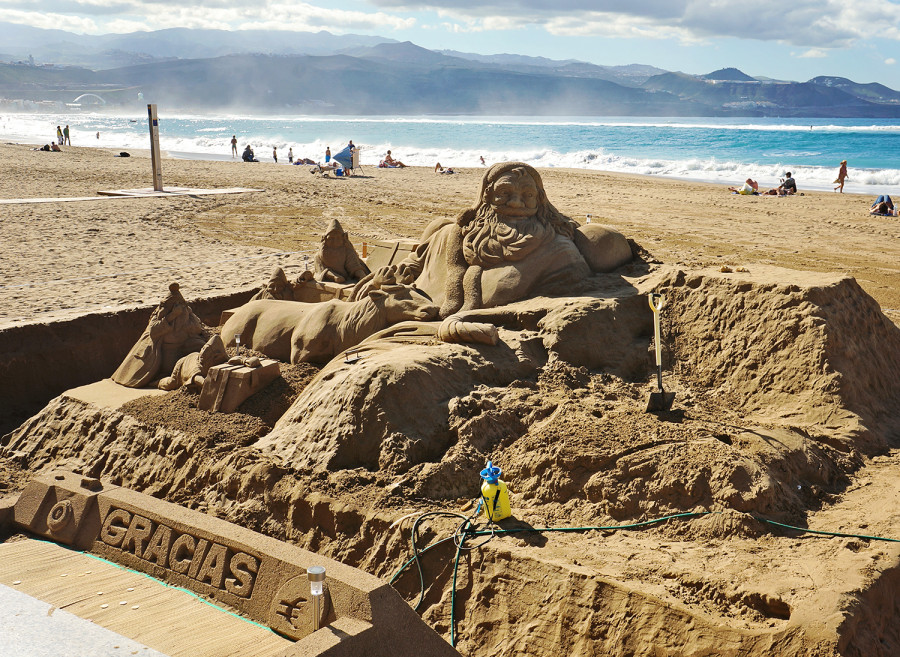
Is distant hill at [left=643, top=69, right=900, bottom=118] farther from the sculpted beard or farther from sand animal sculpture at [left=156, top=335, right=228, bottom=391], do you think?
sand animal sculpture at [left=156, top=335, right=228, bottom=391]

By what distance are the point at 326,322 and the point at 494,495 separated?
255 centimetres

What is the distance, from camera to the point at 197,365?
6.02 m

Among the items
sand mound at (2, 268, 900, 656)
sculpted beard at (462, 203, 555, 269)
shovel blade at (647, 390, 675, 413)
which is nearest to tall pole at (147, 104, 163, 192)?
sand mound at (2, 268, 900, 656)

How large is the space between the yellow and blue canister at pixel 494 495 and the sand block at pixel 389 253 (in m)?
3.33

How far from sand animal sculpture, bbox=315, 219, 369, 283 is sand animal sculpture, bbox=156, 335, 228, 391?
5.33 ft

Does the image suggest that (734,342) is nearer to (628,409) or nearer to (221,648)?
(628,409)

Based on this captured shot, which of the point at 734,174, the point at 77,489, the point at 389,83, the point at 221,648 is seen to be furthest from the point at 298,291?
the point at 389,83

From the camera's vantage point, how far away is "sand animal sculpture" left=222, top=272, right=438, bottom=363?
6.03 metres

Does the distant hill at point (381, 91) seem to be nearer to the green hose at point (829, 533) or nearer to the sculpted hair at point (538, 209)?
the sculpted hair at point (538, 209)

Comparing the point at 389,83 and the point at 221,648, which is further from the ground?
the point at 389,83

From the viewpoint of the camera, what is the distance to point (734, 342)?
18.2 feet

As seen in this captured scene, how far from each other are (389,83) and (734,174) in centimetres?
11511

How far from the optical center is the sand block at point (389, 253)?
7277mm

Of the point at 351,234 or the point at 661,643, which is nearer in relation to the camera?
the point at 661,643
